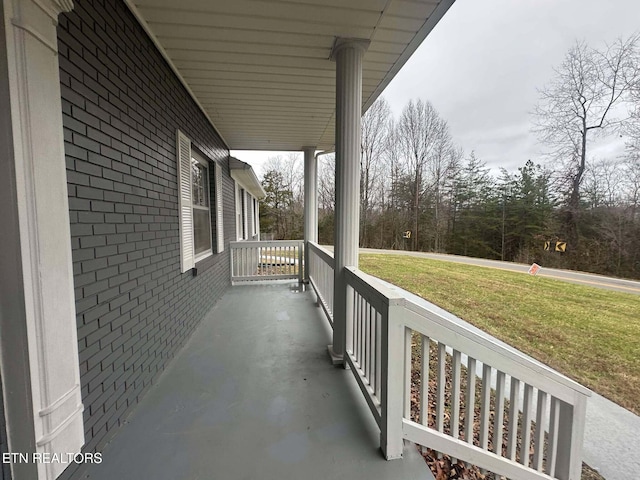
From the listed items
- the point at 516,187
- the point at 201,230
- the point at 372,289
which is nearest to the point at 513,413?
the point at 372,289

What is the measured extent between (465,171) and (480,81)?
21.3 feet

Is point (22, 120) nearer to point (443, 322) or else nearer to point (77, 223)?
point (77, 223)

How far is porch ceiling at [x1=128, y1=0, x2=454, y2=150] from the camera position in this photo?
191cm

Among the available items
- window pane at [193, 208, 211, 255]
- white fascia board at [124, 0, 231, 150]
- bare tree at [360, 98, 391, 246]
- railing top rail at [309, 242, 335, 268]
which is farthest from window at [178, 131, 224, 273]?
bare tree at [360, 98, 391, 246]

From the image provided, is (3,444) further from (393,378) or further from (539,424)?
(539,424)

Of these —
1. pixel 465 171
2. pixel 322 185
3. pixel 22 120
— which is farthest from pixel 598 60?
pixel 22 120

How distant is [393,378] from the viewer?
4.94 ft

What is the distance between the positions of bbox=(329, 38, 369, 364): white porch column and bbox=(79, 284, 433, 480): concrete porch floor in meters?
0.54

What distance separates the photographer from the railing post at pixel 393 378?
148 centimetres

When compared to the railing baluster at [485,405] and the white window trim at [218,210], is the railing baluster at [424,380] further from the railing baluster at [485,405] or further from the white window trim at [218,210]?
the white window trim at [218,210]

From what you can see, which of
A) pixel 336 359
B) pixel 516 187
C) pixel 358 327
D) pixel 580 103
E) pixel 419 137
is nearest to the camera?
pixel 358 327

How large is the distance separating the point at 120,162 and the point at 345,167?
1.69 meters

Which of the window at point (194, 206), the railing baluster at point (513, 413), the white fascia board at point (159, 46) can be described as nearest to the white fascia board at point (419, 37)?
the white fascia board at point (159, 46)

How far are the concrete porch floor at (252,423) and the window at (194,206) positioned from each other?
1.17 metres
